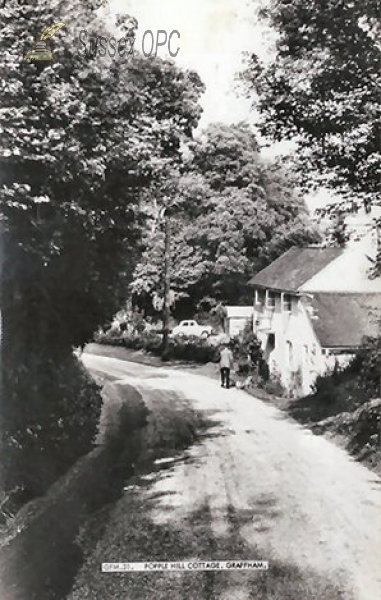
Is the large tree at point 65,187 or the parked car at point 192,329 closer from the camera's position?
the large tree at point 65,187

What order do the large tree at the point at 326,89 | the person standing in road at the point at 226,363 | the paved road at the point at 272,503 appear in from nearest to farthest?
the paved road at the point at 272,503
the large tree at the point at 326,89
the person standing in road at the point at 226,363

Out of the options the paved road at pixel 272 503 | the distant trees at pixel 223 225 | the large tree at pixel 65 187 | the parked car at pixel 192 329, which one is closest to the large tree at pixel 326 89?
the distant trees at pixel 223 225

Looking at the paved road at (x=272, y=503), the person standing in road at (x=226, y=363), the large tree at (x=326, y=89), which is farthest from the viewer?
the person standing in road at (x=226, y=363)

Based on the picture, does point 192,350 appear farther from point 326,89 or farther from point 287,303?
point 326,89

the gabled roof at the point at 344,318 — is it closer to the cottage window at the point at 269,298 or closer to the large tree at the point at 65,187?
the cottage window at the point at 269,298

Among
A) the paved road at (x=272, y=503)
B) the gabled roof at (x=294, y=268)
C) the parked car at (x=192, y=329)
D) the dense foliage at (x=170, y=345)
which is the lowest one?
the paved road at (x=272, y=503)

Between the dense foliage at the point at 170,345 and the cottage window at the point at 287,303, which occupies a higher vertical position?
the cottage window at the point at 287,303

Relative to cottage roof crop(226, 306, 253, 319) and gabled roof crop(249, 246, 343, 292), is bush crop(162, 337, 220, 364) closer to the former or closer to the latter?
cottage roof crop(226, 306, 253, 319)
